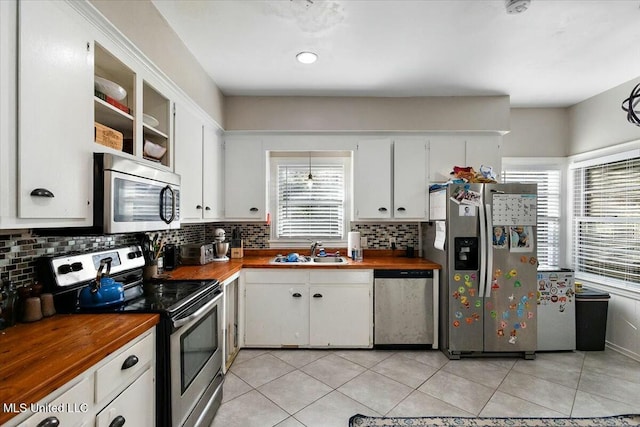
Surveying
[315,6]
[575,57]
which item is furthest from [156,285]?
[575,57]

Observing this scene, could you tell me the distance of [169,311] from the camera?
1513 mm

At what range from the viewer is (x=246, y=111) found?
135 inches

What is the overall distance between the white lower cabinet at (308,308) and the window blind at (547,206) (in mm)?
2398

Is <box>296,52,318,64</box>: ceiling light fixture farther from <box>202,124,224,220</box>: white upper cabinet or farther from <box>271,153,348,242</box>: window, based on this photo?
<box>271,153,348,242</box>: window

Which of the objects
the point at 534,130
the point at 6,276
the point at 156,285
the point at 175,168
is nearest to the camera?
the point at 6,276

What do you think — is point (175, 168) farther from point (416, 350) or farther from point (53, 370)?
point (416, 350)

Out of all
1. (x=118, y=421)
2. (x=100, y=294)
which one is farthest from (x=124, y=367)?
(x=100, y=294)

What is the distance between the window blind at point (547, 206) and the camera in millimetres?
3822

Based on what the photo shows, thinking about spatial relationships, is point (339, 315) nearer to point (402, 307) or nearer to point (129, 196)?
point (402, 307)

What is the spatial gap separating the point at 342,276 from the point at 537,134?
10.0 ft

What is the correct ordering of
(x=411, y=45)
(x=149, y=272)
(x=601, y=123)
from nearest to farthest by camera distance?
1. (x=149, y=272)
2. (x=411, y=45)
3. (x=601, y=123)

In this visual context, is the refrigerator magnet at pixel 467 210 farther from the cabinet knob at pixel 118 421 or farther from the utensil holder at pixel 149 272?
the cabinet knob at pixel 118 421

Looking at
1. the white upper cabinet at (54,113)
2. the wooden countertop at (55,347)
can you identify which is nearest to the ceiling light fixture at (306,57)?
the white upper cabinet at (54,113)

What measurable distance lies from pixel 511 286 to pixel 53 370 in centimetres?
327
